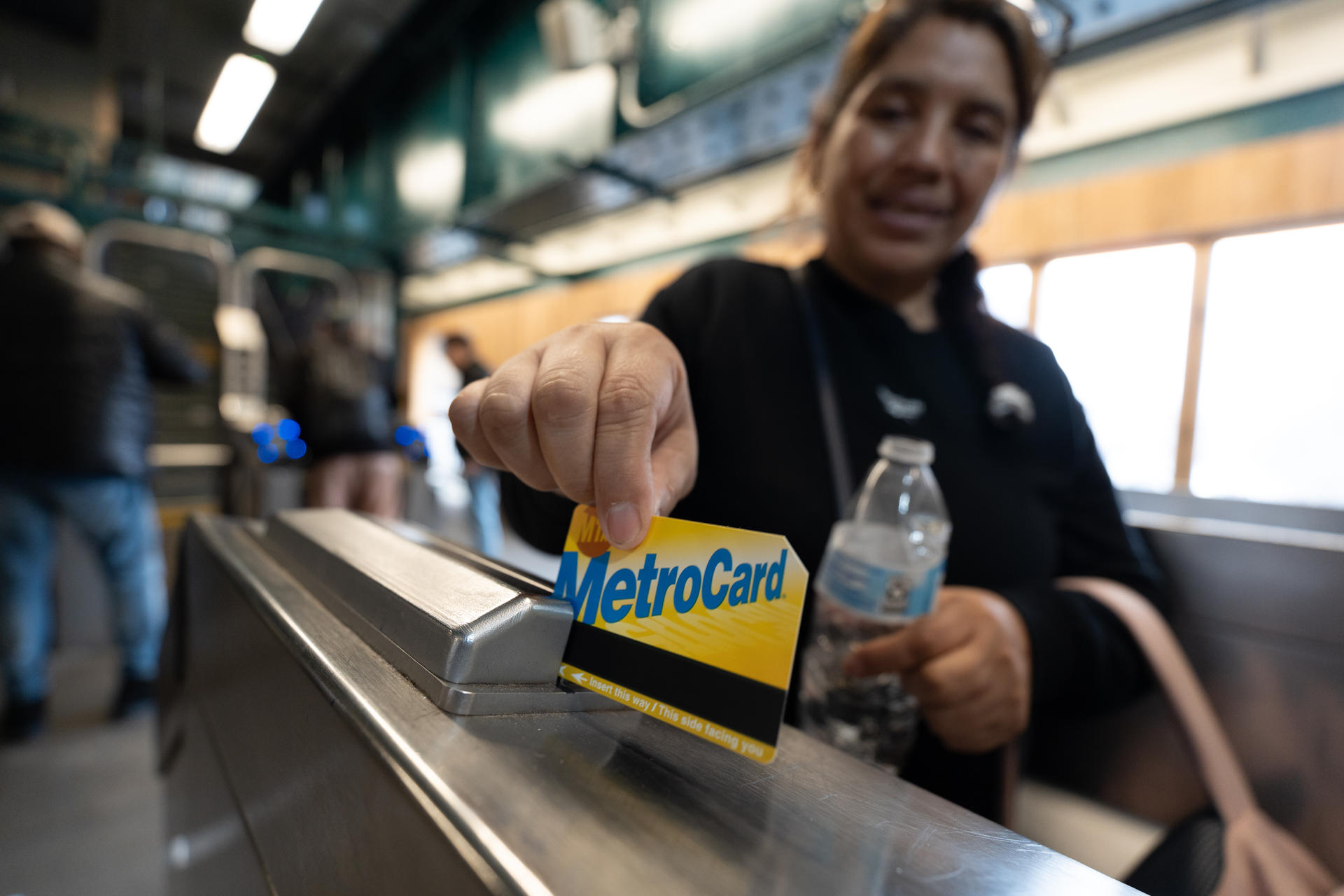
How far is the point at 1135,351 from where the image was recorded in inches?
128

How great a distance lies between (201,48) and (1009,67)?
7990 mm

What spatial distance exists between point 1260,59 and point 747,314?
3119 millimetres

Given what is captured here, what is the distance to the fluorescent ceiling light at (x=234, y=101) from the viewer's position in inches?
224

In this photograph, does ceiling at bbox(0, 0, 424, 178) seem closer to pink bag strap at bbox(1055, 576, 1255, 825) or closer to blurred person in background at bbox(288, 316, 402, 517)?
blurred person in background at bbox(288, 316, 402, 517)

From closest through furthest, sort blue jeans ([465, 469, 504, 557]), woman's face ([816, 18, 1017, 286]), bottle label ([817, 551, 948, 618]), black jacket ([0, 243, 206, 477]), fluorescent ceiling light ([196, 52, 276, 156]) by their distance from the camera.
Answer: bottle label ([817, 551, 948, 618]) < woman's face ([816, 18, 1017, 286]) < black jacket ([0, 243, 206, 477]) < blue jeans ([465, 469, 504, 557]) < fluorescent ceiling light ([196, 52, 276, 156])

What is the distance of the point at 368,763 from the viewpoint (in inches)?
11.0

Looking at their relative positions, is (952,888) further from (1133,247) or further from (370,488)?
(1133,247)

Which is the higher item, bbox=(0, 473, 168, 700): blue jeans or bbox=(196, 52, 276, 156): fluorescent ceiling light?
bbox=(196, 52, 276, 156): fluorescent ceiling light

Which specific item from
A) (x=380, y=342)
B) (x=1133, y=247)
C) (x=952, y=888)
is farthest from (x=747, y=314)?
(x=380, y=342)

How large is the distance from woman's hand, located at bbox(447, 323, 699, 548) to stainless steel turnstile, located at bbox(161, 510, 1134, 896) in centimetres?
7

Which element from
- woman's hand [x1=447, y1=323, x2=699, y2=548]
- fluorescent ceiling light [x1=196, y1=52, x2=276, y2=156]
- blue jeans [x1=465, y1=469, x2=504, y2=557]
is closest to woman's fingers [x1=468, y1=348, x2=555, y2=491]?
woman's hand [x1=447, y1=323, x2=699, y2=548]

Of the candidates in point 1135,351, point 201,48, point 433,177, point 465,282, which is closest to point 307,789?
point 1135,351

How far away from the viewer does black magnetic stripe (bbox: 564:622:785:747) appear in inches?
10.3

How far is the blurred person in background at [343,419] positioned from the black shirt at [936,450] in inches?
114
